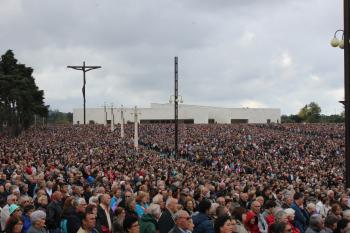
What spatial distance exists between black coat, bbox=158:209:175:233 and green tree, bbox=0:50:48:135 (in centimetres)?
5025

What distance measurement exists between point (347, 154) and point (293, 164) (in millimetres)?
22595

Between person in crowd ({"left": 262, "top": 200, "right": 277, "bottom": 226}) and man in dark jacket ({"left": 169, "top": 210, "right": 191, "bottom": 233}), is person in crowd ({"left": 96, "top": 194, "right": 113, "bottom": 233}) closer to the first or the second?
man in dark jacket ({"left": 169, "top": 210, "right": 191, "bottom": 233})

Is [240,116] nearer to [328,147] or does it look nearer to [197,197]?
[328,147]

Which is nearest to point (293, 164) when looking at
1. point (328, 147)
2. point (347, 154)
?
point (328, 147)

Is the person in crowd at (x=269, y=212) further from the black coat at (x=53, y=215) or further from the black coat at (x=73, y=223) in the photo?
the black coat at (x=53, y=215)

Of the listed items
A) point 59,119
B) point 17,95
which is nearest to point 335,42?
point 17,95

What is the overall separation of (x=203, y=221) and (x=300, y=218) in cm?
294

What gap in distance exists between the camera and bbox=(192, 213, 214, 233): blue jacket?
8.14 meters

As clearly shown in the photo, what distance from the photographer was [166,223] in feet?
28.7

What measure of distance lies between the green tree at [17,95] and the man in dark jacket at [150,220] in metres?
50.4

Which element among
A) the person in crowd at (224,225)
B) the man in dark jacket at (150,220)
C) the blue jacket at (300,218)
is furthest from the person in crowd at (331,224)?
the man in dark jacket at (150,220)

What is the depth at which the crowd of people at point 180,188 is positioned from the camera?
334 inches

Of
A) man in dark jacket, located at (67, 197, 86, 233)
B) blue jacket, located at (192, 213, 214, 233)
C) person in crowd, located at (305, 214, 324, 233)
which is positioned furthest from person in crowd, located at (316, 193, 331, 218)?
man in dark jacket, located at (67, 197, 86, 233)

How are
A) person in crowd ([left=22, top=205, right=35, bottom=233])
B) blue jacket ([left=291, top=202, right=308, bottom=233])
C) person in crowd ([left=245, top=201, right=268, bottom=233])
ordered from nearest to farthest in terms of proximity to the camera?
person in crowd ([left=22, top=205, right=35, bottom=233]), person in crowd ([left=245, top=201, right=268, bottom=233]), blue jacket ([left=291, top=202, right=308, bottom=233])
